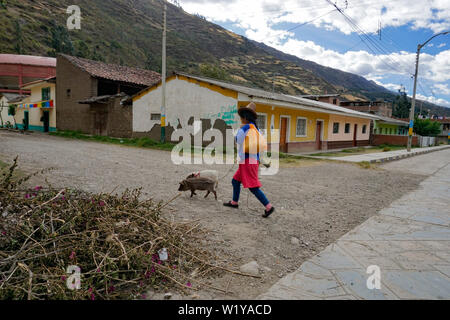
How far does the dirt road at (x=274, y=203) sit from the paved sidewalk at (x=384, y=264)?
7.5 inches

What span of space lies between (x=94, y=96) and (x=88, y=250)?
2114cm

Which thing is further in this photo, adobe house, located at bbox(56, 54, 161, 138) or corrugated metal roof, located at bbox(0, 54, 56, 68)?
corrugated metal roof, located at bbox(0, 54, 56, 68)

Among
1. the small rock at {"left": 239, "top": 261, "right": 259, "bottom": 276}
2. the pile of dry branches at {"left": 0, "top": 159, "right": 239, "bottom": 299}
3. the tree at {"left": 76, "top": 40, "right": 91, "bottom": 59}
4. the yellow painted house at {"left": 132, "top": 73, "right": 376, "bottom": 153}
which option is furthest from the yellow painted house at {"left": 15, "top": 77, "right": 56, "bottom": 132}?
the small rock at {"left": 239, "top": 261, "right": 259, "bottom": 276}

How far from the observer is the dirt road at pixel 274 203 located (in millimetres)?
3027

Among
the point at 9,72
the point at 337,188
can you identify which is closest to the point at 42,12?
the point at 9,72

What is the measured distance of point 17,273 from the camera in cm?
215

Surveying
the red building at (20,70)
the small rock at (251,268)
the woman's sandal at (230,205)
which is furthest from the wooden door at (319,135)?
the red building at (20,70)

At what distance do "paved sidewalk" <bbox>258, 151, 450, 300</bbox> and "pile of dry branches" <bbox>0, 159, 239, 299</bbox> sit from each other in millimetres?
864

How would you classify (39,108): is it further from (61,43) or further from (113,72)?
(61,43)

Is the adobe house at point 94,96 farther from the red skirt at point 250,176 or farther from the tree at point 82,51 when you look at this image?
the tree at point 82,51

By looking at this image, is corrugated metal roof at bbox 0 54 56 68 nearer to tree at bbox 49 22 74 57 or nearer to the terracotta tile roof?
tree at bbox 49 22 74 57

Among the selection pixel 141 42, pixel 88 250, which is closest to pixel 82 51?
pixel 141 42

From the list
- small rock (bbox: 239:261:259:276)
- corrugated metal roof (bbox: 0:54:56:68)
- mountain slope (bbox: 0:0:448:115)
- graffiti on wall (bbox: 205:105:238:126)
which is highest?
A: mountain slope (bbox: 0:0:448:115)

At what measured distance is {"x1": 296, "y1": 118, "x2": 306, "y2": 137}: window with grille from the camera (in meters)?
17.0
